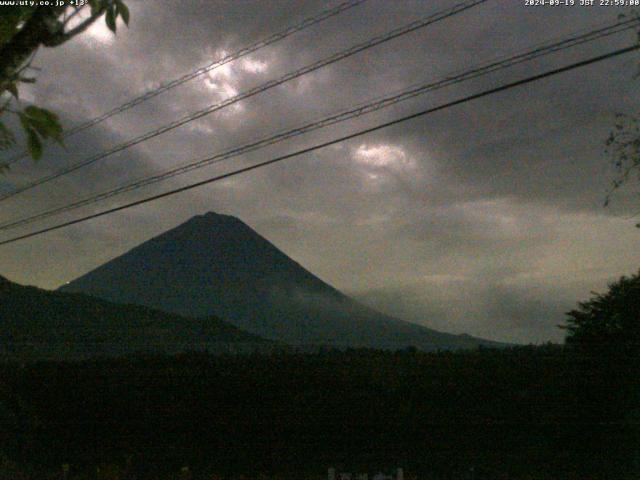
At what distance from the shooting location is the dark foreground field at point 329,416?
17.8m

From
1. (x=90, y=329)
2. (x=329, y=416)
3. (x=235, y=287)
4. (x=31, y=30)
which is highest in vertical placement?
(x=235, y=287)

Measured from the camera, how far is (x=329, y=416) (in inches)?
749

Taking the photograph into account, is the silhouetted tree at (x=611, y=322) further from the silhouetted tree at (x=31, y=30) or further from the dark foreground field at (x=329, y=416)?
the silhouetted tree at (x=31, y=30)

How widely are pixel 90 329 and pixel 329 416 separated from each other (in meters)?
20.9

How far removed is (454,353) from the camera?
63.8ft

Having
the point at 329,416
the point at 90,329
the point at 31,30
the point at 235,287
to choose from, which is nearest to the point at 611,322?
the point at 329,416

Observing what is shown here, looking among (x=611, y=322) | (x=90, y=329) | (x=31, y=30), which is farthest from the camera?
(x=90, y=329)

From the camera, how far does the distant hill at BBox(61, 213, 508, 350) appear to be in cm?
10139

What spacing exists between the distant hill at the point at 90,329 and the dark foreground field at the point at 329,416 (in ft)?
33.0

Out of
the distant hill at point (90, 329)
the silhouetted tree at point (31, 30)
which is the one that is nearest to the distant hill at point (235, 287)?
the distant hill at point (90, 329)

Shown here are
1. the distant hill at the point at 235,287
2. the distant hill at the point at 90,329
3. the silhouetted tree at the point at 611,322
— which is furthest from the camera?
the distant hill at the point at 235,287

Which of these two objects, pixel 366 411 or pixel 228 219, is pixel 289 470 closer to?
pixel 366 411

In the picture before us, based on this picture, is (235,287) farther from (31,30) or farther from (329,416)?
(31,30)

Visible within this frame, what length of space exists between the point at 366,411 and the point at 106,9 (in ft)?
56.0
